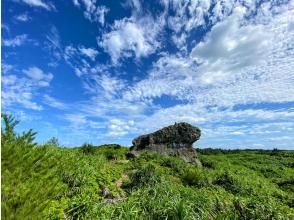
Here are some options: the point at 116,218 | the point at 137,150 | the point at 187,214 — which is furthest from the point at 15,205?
the point at 137,150

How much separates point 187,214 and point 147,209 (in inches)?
50.1

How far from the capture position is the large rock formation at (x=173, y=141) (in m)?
26.2

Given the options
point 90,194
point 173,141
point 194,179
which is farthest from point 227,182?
point 173,141

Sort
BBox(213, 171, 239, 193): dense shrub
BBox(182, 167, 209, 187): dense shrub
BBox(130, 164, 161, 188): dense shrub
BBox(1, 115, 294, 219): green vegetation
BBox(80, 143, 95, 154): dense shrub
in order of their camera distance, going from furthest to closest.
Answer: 1. BBox(80, 143, 95, 154): dense shrub
2. BBox(182, 167, 209, 187): dense shrub
3. BBox(213, 171, 239, 193): dense shrub
4. BBox(130, 164, 161, 188): dense shrub
5. BBox(1, 115, 294, 219): green vegetation

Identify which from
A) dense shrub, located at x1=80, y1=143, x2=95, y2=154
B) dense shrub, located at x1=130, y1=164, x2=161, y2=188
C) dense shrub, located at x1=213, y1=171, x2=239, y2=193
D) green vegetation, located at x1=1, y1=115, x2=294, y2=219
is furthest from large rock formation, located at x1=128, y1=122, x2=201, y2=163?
dense shrub, located at x1=130, y1=164, x2=161, y2=188

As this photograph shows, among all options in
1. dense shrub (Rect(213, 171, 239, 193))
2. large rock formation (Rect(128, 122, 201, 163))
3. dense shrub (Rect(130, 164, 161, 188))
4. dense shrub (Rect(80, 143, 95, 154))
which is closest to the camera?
dense shrub (Rect(130, 164, 161, 188))

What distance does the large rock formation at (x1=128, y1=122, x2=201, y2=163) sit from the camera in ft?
86.1

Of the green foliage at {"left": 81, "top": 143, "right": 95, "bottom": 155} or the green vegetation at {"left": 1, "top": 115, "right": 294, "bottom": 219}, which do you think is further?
the green foliage at {"left": 81, "top": 143, "right": 95, "bottom": 155}

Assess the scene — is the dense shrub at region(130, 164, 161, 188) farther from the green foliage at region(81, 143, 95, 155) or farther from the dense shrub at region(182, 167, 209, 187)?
the green foliage at region(81, 143, 95, 155)

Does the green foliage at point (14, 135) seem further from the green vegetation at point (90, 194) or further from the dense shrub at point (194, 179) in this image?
the dense shrub at point (194, 179)

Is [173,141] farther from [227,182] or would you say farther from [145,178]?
[145,178]

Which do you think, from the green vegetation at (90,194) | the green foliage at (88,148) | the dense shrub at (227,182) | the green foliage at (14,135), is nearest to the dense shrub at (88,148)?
the green foliage at (88,148)

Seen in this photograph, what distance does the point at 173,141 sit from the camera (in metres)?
26.8

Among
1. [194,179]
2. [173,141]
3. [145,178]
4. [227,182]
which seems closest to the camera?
[145,178]
